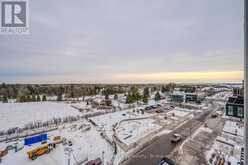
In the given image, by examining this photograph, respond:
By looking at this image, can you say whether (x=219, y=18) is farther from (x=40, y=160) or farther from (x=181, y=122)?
(x=40, y=160)

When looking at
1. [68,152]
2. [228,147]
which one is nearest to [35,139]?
[68,152]

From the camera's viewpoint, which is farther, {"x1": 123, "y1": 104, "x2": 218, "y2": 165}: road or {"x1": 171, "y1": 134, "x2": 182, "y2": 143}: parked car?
{"x1": 171, "y1": 134, "x2": 182, "y2": 143}: parked car

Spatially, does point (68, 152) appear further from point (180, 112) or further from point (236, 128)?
point (180, 112)

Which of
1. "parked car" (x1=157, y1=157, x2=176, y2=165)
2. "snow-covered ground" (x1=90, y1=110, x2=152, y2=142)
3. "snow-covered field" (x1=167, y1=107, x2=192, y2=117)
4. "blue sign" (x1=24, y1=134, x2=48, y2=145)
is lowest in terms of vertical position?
"snow-covered ground" (x1=90, y1=110, x2=152, y2=142)

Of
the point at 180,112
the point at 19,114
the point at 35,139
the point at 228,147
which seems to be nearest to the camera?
the point at 228,147

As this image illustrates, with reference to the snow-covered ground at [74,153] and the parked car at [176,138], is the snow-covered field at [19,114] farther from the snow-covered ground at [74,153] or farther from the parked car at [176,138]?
the parked car at [176,138]

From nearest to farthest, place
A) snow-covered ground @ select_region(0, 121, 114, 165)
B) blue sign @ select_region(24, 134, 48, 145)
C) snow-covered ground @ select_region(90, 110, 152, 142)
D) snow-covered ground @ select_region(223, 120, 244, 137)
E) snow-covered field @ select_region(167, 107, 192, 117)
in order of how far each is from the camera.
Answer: snow-covered ground @ select_region(223, 120, 244, 137) < snow-covered ground @ select_region(0, 121, 114, 165) < blue sign @ select_region(24, 134, 48, 145) < snow-covered ground @ select_region(90, 110, 152, 142) < snow-covered field @ select_region(167, 107, 192, 117)

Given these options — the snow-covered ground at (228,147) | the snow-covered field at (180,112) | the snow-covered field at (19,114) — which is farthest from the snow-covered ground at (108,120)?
the snow-covered ground at (228,147)

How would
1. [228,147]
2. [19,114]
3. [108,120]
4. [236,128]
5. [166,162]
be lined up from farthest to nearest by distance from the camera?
[108,120] < [19,114] < [228,147] < [166,162] < [236,128]

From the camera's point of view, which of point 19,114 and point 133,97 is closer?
point 19,114

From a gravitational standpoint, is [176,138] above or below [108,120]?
above

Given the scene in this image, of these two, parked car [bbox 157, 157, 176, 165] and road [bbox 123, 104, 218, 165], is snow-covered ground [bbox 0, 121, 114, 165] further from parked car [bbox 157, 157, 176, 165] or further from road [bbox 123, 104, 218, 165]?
parked car [bbox 157, 157, 176, 165]

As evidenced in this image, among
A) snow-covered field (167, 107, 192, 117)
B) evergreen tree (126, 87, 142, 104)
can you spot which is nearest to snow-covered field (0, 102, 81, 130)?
snow-covered field (167, 107, 192, 117)

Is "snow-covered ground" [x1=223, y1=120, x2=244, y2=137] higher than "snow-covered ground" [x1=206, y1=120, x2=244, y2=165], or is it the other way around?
"snow-covered ground" [x1=223, y1=120, x2=244, y2=137]
